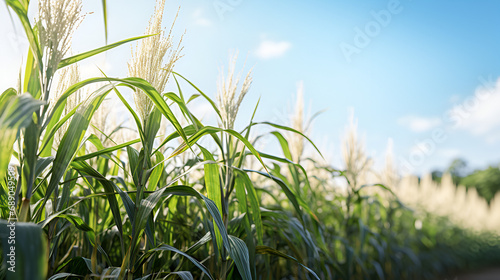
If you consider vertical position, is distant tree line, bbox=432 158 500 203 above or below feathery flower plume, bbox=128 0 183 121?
below

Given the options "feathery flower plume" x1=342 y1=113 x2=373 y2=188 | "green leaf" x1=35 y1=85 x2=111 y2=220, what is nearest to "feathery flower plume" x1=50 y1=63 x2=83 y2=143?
"green leaf" x1=35 y1=85 x2=111 y2=220

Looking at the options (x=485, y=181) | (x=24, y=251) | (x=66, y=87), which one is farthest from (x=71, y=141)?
(x=485, y=181)

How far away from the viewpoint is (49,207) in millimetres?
1292

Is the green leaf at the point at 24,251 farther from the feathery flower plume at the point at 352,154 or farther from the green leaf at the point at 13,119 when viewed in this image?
the feathery flower plume at the point at 352,154

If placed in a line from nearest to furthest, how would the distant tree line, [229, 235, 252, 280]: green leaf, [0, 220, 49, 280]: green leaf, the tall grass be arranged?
[0, 220, 49, 280]: green leaf < the tall grass < [229, 235, 252, 280]: green leaf < the distant tree line

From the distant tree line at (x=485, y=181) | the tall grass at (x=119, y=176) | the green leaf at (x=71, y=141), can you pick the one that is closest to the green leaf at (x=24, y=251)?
the tall grass at (x=119, y=176)

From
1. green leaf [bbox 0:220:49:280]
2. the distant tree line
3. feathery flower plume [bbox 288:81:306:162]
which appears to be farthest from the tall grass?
the distant tree line

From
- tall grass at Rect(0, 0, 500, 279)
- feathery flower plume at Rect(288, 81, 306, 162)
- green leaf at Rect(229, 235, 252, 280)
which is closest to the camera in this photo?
tall grass at Rect(0, 0, 500, 279)

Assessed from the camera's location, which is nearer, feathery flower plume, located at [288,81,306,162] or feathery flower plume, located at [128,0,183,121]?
feathery flower plume, located at [128,0,183,121]

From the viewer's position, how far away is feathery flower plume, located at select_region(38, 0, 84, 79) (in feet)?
2.96

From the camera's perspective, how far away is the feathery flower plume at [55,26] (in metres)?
0.90

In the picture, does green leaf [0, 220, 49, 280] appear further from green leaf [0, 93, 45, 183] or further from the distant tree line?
the distant tree line

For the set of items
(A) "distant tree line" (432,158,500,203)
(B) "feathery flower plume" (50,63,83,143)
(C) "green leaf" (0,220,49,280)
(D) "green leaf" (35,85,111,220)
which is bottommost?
(A) "distant tree line" (432,158,500,203)

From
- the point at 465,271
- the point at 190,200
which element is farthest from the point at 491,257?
the point at 190,200
